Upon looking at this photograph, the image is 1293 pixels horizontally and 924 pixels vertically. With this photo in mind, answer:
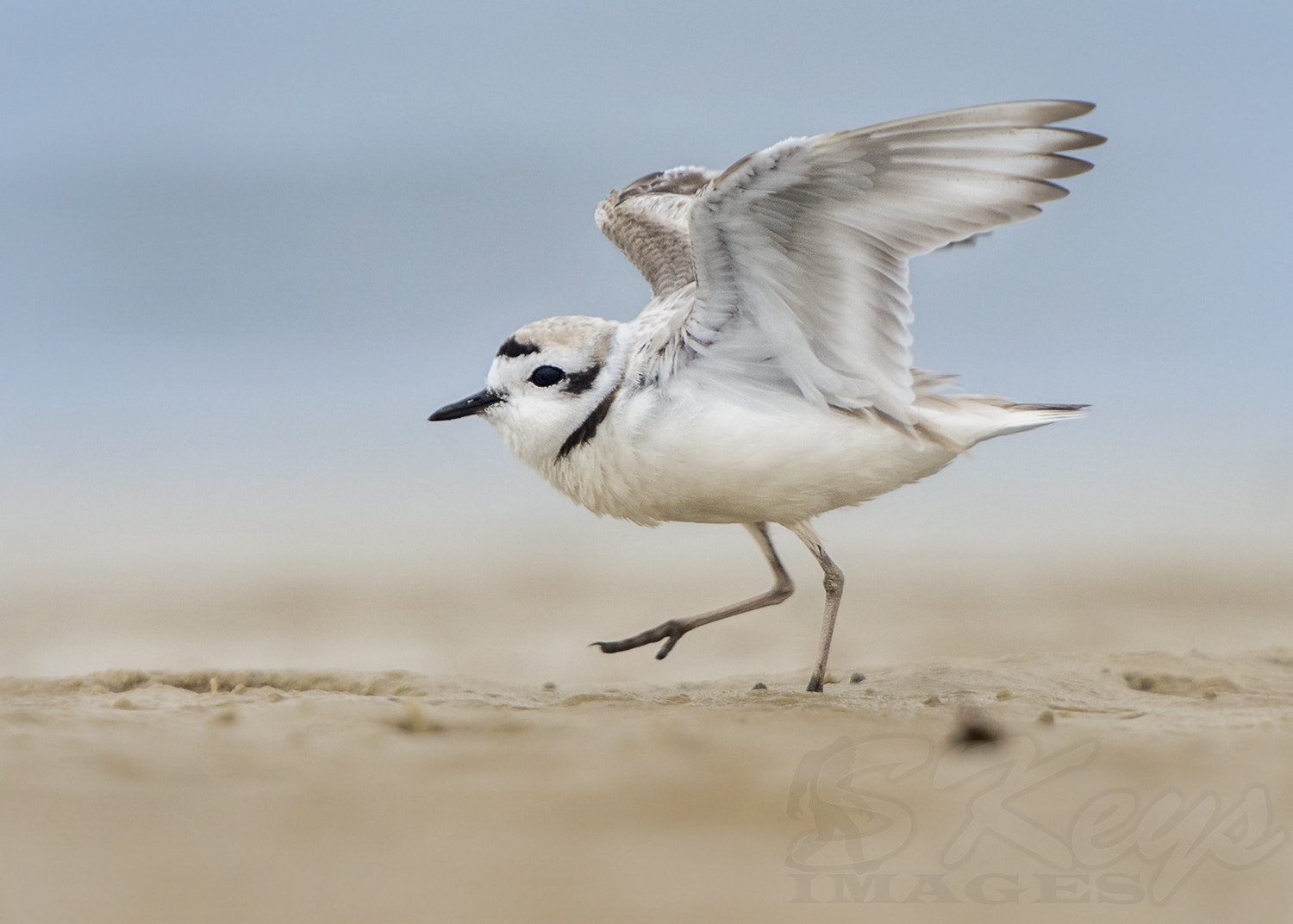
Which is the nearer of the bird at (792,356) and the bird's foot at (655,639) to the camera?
the bird at (792,356)

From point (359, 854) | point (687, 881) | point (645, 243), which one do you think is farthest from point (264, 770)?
point (645, 243)

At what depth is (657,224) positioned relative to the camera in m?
6.35

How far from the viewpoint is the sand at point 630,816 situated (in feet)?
7.34

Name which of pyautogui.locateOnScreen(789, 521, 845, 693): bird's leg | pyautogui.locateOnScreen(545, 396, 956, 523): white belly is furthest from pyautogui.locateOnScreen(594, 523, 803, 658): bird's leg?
pyautogui.locateOnScreen(545, 396, 956, 523): white belly

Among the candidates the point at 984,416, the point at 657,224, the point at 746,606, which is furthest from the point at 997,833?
the point at 657,224

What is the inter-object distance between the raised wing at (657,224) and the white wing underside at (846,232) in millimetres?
1132

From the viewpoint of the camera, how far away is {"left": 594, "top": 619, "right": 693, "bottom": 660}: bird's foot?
5379 millimetres

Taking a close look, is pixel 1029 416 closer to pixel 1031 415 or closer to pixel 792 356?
pixel 1031 415

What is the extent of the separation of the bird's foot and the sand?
1.62 meters

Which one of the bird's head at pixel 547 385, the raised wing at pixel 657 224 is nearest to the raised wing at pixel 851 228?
the bird's head at pixel 547 385

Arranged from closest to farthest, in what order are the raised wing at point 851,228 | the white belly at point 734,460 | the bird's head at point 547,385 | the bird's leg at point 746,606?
the raised wing at point 851,228 → the white belly at point 734,460 → the bird's head at point 547,385 → the bird's leg at point 746,606

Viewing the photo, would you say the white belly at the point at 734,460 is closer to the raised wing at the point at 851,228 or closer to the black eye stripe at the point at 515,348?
the raised wing at the point at 851,228

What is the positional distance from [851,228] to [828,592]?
1.72 metres

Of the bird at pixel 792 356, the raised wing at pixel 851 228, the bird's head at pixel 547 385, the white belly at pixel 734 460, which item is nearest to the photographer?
the raised wing at pixel 851 228
